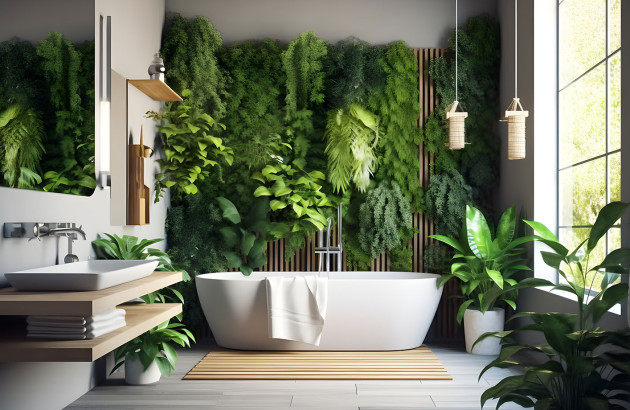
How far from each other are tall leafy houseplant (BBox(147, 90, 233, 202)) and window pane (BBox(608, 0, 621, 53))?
3.08 meters

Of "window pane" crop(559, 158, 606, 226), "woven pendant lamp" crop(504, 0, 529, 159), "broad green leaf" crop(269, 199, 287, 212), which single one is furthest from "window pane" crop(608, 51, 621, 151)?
"broad green leaf" crop(269, 199, 287, 212)

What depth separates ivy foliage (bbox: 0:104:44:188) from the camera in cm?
305

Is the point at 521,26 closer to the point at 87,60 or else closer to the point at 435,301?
the point at 435,301

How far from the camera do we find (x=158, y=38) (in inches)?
238

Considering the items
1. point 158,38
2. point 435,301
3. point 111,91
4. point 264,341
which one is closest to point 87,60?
point 111,91

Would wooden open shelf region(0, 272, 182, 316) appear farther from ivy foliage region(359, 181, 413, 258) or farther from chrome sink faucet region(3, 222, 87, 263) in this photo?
ivy foliage region(359, 181, 413, 258)

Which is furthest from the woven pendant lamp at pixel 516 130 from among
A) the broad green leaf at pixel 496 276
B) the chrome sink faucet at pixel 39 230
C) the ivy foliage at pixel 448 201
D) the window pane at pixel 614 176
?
the chrome sink faucet at pixel 39 230

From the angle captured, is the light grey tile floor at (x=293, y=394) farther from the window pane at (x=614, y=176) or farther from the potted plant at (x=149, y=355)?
the window pane at (x=614, y=176)

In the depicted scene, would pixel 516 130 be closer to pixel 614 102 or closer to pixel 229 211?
pixel 614 102

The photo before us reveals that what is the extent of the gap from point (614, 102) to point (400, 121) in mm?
2124

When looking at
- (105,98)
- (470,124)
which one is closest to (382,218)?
(470,124)

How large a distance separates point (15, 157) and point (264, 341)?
2.79m

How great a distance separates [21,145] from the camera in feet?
10.4

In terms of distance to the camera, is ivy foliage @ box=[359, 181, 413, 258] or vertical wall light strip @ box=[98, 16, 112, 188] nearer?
vertical wall light strip @ box=[98, 16, 112, 188]
